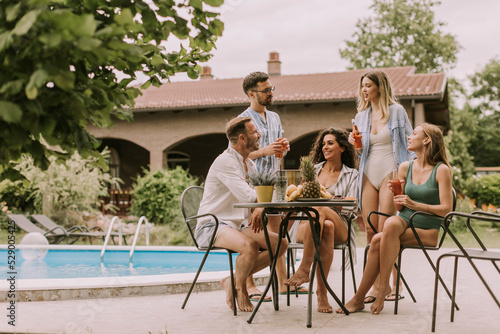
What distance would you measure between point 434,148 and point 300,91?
12.2 meters

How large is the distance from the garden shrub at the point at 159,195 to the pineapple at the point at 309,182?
9853 mm

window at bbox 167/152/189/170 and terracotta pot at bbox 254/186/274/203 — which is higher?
window at bbox 167/152/189/170

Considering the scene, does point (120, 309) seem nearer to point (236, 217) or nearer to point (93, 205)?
point (236, 217)

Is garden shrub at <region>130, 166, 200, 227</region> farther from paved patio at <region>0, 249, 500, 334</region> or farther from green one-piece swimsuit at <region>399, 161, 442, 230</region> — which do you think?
green one-piece swimsuit at <region>399, 161, 442, 230</region>

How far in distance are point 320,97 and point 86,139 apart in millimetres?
12895

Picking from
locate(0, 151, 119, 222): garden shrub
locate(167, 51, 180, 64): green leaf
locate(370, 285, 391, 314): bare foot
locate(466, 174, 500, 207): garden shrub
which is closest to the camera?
locate(167, 51, 180, 64): green leaf

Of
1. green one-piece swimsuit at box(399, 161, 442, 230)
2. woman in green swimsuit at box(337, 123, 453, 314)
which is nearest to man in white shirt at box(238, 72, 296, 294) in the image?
woman in green swimsuit at box(337, 123, 453, 314)

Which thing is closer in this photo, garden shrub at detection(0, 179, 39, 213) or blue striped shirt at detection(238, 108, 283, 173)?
blue striped shirt at detection(238, 108, 283, 173)

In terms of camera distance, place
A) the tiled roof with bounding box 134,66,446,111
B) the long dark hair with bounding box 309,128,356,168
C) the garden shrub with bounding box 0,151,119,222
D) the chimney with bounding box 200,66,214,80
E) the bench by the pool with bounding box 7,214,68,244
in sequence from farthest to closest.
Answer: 1. the chimney with bounding box 200,66,214,80
2. the tiled roof with bounding box 134,66,446,111
3. the garden shrub with bounding box 0,151,119,222
4. the bench by the pool with bounding box 7,214,68,244
5. the long dark hair with bounding box 309,128,356,168

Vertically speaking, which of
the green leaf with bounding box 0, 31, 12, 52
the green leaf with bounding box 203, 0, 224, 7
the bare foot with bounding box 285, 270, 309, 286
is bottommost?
the bare foot with bounding box 285, 270, 309, 286

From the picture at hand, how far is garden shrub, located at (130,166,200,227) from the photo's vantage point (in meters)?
13.7

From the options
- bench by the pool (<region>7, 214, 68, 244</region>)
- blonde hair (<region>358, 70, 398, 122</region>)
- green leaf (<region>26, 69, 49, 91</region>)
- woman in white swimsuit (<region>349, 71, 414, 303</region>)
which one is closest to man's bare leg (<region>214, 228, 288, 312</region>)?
woman in white swimsuit (<region>349, 71, 414, 303</region>)

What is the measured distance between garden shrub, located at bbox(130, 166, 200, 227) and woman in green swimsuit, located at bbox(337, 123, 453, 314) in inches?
385

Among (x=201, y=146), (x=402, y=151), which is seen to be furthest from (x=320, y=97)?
(x=402, y=151)
